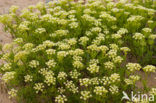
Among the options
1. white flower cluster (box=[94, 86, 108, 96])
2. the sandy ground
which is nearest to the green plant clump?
white flower cluster (box=[94, 86, 108, 96])

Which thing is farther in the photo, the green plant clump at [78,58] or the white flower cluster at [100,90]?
the green plant clump at [78,58]

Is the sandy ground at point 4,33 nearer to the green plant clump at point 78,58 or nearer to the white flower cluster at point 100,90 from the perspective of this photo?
the green plant clump at point 78,58

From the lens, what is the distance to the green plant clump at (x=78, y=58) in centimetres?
384

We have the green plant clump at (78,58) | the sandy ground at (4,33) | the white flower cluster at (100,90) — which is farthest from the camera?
the sandy ground at (4,33)

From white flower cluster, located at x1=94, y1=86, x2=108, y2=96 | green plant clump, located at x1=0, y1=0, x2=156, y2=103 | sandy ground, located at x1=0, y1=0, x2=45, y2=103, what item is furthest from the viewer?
sandy ground, located at x1=0, y1=0, x2=45, y2=103

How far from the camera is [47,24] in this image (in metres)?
5.49

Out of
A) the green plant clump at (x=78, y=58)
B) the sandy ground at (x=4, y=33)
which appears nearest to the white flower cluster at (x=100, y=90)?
the green plant clump at (x=78, y=58)

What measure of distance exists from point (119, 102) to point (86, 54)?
150cm

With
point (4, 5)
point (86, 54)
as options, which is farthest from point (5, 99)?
point (4, 5)

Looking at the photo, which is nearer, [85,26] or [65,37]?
[65,37]

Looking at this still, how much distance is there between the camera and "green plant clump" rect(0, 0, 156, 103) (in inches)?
151

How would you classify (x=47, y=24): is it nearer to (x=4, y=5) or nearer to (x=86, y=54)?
(x=86, y=54)

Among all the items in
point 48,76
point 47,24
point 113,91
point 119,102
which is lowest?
point 119,102

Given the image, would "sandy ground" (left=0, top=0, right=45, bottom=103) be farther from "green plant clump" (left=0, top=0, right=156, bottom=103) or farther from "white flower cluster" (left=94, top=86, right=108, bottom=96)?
"white flower cluster" (left=94, top=86, right=108, bottom=96)
